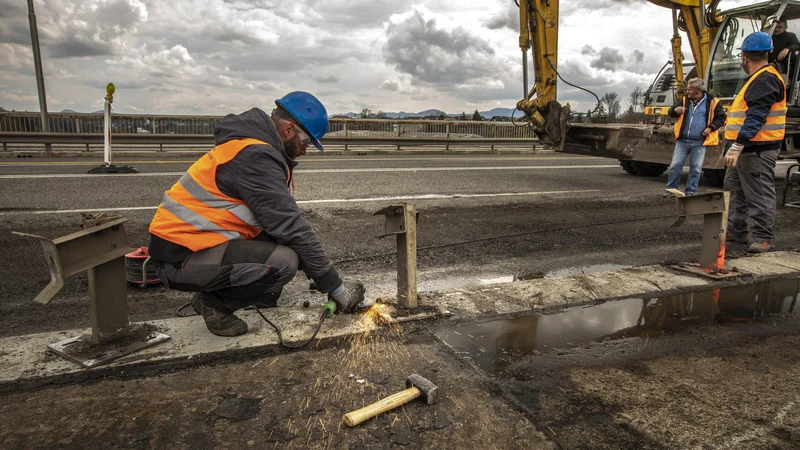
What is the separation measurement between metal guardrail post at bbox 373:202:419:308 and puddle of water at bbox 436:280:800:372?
360 mm

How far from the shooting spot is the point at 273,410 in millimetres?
2279

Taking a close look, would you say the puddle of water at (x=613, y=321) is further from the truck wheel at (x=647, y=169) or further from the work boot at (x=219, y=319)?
the truck wheel at (x=647, y=169)

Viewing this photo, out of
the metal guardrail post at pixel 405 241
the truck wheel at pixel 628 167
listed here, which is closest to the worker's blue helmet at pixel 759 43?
the metal guardrail post at pixel 405 241

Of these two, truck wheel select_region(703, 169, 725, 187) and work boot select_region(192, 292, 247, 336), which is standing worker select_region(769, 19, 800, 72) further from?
work boot select_region(192, 292, 247, 336)

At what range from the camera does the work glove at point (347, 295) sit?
3045 mm

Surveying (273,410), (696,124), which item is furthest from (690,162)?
(273,410)

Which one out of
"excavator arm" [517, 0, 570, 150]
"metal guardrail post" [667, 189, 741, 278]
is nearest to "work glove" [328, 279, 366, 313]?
"metal guardrail post" [667, 189, 741, 278]

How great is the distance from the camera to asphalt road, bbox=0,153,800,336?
13.0ft

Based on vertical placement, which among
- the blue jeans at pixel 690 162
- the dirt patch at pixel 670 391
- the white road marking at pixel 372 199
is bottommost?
the dirt patch at pixel 670 391

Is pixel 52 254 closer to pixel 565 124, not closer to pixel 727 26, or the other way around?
pixel 565 124

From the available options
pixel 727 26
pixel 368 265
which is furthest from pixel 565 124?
pixel 368 265

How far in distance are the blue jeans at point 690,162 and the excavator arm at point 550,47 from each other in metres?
2.50

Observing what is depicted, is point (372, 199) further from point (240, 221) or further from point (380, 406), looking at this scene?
point (380, 406)

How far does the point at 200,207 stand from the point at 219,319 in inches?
26.1
